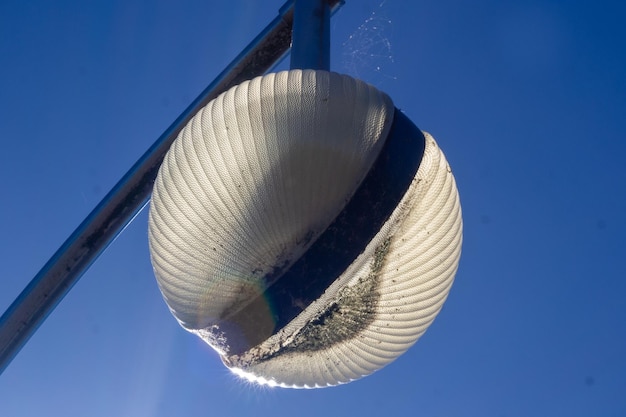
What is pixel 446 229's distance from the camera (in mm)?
2578

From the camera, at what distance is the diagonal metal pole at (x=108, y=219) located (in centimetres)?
394

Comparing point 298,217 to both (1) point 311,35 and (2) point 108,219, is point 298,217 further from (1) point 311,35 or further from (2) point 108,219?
(2) point 108,219

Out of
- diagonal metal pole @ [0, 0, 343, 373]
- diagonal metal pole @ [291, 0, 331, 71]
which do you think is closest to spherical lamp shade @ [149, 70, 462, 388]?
diagonal metal pole @ [291, 0, 331, 71]

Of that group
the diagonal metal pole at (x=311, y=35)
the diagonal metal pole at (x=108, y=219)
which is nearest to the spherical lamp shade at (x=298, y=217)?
the diagonal metal pole at (x=311, y=35)

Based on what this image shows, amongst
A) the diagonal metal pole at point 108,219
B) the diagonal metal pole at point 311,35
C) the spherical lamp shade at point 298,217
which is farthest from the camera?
the diagonal metal pole at point 108,219

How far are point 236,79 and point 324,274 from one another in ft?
7.08

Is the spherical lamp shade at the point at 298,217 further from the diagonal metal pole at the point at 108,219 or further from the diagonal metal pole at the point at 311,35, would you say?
the diagonal metal pole at the point at 108,219

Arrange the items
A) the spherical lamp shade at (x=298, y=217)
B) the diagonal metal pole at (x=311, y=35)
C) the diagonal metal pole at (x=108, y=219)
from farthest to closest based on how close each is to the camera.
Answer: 1. the diagonal metal pole at (x=108, y=219)
2. the diagonal metal pole at (x=311, y=35)
3. the spherical lamp shade at (x=298, y=217)

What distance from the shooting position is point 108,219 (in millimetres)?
4090

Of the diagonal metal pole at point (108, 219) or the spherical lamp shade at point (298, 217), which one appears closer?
the spherical lamp shade at point (298, 217)

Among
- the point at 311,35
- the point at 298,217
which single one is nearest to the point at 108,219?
the point at 311,35

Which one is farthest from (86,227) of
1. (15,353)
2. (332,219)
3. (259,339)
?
(332,219)

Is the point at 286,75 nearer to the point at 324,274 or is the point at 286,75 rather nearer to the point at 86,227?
the point at 324,274

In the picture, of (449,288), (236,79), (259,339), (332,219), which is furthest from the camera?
(236,79)
